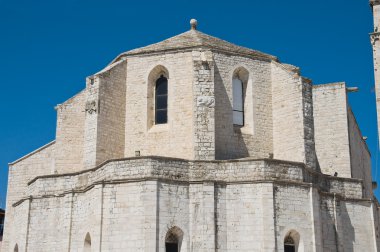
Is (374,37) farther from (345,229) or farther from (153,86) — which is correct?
(153,86)

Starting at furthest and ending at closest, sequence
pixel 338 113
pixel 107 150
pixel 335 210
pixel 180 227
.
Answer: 1. pixel 338 113
2. pixel 107 150
3. pixel 335 210
4. pixel 180 227

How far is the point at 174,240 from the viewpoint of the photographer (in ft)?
74.5

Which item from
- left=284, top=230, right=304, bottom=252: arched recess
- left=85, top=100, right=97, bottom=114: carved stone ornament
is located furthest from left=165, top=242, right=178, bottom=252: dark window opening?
left=85, top=100, right=97, bottom=114: carved stone ornament

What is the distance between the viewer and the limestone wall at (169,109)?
26.3 metres

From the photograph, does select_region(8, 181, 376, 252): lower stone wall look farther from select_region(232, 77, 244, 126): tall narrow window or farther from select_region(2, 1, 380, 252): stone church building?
select_region(232, 77, 244, 126): tall narrow window

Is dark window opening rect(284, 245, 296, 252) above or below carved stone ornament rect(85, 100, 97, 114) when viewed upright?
below

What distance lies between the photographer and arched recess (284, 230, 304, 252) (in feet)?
75.4

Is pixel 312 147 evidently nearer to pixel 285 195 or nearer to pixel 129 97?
pixel 285 195

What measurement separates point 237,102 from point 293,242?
6928 millimetres

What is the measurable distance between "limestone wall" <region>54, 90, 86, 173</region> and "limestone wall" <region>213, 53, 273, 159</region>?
248 inches

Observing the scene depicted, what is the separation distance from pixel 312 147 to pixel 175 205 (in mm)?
6639

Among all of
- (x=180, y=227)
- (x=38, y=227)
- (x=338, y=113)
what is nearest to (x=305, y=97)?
(x=338, y=113)

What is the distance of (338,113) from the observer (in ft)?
98.2

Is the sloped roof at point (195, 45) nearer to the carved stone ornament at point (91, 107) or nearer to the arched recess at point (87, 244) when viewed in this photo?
the carved stone ornament at point (91, 107)
